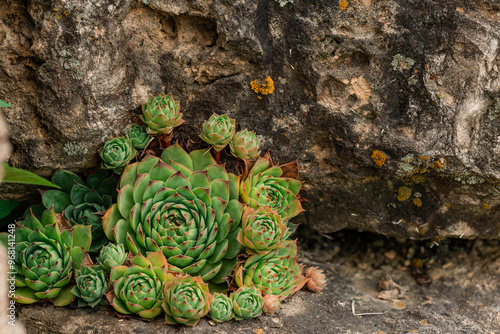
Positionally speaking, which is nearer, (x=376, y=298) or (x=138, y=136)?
(x=138, y=136)

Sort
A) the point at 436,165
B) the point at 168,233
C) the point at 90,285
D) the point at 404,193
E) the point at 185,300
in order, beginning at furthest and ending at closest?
the point at 404,193 < the point at 436,165 < the point at 168,233 < the point at 90,285 < the point at 185,300

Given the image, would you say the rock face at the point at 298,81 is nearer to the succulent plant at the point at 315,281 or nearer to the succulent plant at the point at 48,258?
the succulent plant at the point at 48,258

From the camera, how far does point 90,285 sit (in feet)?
8.50

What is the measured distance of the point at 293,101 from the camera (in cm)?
322

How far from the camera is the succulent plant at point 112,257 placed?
2.61m

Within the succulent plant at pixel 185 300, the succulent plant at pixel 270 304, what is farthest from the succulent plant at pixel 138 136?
the succulent plant at pixel 270 304

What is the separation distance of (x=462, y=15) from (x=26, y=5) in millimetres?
2569

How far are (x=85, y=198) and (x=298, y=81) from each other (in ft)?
5.12

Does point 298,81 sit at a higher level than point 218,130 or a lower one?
higher

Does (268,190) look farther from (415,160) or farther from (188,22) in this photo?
(188,22)

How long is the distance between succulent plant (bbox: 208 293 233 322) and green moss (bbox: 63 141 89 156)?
1233 millimetres

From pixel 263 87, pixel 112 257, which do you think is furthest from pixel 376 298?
pixel 112 257

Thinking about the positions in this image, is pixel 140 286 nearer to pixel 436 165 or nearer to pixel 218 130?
pixel 218 130

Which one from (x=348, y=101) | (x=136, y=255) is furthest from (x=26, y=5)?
(x=348, y=101)
